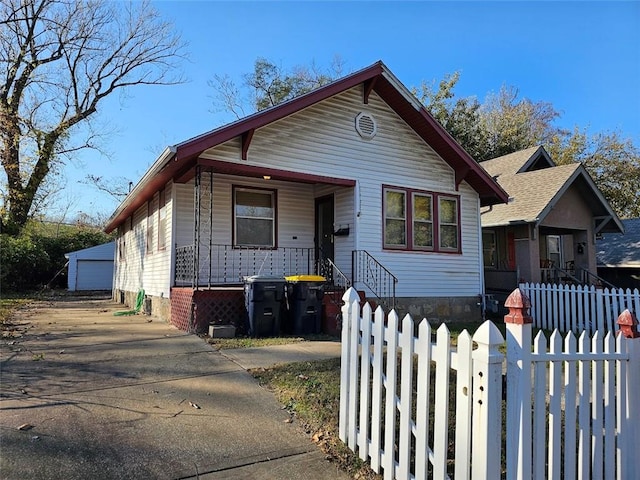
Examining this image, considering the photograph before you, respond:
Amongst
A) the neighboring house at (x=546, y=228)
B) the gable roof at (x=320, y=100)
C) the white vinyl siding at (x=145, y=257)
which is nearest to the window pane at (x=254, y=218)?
the gable roof at (x=320, y=100)

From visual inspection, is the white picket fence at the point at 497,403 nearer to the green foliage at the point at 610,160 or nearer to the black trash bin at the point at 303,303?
the black trash bin at the point at 303,303

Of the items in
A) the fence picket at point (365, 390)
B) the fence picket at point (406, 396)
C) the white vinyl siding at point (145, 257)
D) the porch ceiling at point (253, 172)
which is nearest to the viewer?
the fence picket at point (406, 396)

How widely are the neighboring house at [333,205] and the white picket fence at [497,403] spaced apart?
631 cm

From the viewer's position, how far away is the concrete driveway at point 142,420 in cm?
320

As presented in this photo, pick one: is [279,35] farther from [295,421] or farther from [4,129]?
[4,129]

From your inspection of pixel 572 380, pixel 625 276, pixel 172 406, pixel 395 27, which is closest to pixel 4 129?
pixel 395 27

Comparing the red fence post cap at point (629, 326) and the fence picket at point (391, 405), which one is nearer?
the fence picket at point (391, 405)

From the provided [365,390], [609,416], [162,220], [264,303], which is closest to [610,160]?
[162,220]

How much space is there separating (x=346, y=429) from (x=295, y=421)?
0.68 m

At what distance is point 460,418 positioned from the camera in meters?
2.41

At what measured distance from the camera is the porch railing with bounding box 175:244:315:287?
10.5 metres

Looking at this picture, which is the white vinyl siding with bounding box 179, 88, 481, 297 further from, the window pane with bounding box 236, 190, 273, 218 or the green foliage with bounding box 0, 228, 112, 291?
the green foliage with bounding box 0, 228, 112, 291

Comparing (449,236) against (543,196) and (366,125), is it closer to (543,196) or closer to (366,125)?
(366,125)

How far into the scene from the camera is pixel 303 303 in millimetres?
8883
